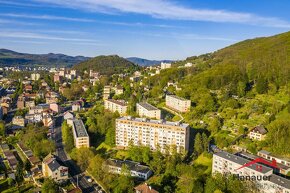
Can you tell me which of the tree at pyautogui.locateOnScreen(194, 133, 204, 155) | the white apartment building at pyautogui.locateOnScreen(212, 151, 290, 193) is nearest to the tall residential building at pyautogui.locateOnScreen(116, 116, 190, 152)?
the tree at pyautogui.locateOnScreen(194, 133, 204, 155)

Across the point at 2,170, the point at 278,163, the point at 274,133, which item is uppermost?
the point at 274,133

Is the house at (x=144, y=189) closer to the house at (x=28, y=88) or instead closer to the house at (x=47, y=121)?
the house at (x=47, y=121)

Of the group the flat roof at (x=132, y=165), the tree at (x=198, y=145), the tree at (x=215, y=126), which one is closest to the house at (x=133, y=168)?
the flat roof at (x=132, y=165)

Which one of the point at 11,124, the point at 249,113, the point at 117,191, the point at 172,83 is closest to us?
the point at 117,191

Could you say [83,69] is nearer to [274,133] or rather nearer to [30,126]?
[30,126]

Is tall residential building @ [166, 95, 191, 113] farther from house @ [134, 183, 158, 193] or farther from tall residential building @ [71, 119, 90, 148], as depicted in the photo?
house @ [134, 183, 158, 193]

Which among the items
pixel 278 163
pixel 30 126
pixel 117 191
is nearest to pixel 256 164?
pixel 278 163

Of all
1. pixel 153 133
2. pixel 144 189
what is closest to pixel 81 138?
pixel 153 133
